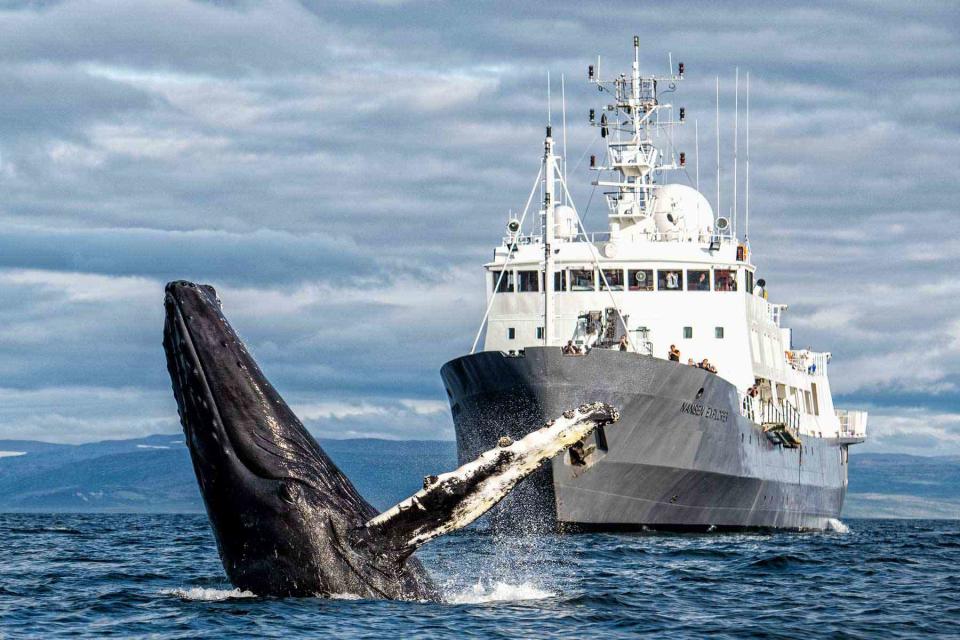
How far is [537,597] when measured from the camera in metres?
17.1

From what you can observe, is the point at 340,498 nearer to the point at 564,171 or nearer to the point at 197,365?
the point at 197,365

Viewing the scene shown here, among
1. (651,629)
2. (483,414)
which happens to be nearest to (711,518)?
(483,414)

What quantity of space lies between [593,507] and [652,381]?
3.34m

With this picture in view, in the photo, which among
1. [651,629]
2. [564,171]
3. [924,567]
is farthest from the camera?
[564,171]

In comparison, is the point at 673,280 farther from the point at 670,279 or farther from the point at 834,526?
the point at 834,526

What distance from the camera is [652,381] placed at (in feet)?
115

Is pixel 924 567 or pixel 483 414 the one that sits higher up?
pixel 483 414

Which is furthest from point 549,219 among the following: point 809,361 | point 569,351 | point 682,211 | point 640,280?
point 809,361

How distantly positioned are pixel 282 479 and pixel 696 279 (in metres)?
30.8

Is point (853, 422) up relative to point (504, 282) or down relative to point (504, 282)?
down

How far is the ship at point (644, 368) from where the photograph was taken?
34.9 m

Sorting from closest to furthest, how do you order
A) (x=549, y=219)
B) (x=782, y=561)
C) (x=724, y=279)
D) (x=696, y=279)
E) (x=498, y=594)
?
(x=498, y=594) < (x=782, y=561) < (x=549, y=219) < (x=696, y=279) < (x=724, y=279)

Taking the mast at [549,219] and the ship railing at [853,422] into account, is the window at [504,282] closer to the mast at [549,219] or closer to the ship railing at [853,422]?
the mast at [549,219]

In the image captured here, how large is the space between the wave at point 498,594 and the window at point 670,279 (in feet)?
78.1
